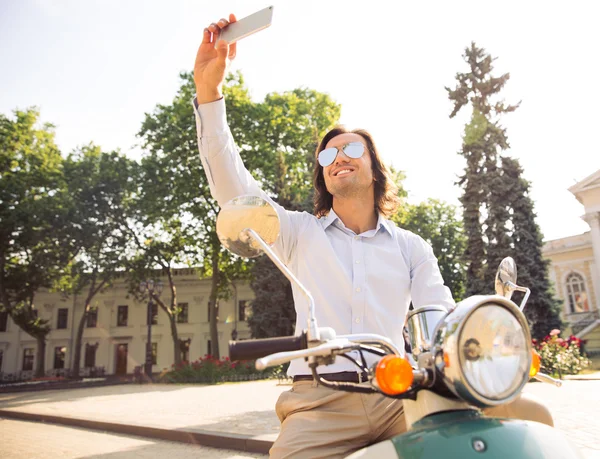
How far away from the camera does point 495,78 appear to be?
987 inches

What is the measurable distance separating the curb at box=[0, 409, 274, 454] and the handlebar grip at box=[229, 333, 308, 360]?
5.08m

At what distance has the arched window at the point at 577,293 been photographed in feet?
119

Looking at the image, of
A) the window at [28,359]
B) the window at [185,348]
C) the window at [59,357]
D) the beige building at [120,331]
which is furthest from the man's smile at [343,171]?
the window at [28,359]

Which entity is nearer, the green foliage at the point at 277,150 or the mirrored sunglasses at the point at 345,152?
the mirrored sunglasses at the point at 345,152

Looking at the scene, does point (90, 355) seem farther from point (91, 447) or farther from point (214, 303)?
point (91, 447)

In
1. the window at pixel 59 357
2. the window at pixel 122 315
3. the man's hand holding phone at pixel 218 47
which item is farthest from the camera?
the window at pixel 122 315

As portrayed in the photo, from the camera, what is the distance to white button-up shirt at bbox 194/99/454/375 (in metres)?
1.95

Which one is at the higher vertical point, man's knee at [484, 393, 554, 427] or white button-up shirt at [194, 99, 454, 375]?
white button-up shirt at [194, 99, 454, 375]

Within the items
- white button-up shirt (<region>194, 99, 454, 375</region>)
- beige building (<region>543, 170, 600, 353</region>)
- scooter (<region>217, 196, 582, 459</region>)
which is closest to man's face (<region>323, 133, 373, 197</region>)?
white button-up shirt (<region>194, 99, 454, 375</region>)

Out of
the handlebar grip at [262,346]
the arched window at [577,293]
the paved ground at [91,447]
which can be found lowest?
the paved ground at [91,447]

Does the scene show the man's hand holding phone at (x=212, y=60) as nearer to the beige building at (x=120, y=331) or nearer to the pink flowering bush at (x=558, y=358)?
the pink flowering bush at (x=558, y=358)

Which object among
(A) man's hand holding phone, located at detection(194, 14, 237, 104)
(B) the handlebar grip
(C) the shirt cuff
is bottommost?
(B) the handlebar grip

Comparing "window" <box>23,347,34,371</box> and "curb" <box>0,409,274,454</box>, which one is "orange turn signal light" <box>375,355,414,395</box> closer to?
"curb" <box>0,409,274,454</box>

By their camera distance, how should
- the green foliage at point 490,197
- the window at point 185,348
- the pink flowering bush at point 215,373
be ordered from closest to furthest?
the pink flowering bush at point 215,373, the green foliage at point 490,197, the window at point 185,348
